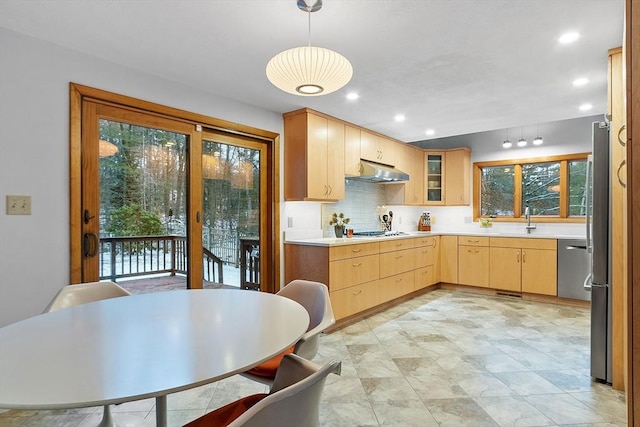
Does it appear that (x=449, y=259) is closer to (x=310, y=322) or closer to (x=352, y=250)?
(x=352, y=250)

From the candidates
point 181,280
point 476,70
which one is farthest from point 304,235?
point 476,70

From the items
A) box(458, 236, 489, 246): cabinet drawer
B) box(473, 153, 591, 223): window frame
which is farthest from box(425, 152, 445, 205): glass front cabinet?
box(458, 236, 489, 246): cabinet drawer

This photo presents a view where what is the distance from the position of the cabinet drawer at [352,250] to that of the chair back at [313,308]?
1.33 metres

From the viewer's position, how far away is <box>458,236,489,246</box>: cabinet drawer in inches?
197

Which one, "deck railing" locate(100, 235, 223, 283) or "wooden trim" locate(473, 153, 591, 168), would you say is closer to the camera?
"deck railing" locate(100, 235, 223, 283)

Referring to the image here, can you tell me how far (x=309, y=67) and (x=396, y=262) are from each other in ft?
10.4

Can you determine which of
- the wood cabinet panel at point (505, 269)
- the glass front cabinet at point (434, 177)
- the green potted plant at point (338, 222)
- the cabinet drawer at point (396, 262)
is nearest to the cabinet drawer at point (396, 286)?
the cabinet drawer at point (396, 262)

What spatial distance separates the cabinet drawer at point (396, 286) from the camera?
13.6 ft

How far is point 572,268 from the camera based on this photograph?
4332mm

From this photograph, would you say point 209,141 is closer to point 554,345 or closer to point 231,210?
point 231,210

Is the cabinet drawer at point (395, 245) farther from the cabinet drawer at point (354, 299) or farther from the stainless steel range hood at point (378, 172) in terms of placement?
the stainless steel range hood at point (378, 172)

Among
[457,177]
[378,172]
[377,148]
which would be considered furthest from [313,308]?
[457,177]

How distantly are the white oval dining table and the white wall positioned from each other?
1009 millimetres

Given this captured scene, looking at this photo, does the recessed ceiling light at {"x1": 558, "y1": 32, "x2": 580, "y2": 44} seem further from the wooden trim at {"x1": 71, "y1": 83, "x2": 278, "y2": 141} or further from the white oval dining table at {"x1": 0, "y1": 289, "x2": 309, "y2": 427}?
the wooden trim at {"x1": 71, "y1": 83, "x2": 278, "y2": 141}
